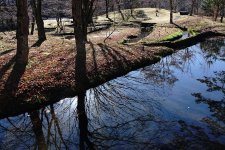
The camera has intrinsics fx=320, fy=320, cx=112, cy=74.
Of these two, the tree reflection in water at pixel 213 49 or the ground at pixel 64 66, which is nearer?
the ground at pixel 64 66

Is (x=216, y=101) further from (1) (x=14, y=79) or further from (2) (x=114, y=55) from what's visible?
(1) (x=14, y=79)

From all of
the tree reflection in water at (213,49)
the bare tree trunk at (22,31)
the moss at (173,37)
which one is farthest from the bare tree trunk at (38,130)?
the moss at (173,37)

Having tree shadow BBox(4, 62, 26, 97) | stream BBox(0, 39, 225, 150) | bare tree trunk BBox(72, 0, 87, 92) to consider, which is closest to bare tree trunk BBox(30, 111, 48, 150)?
stream BBox(0, 39, 225, 150)

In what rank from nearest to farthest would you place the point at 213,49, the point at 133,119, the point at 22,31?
the point at 133,119, the point at 22,31, the point at 213,49

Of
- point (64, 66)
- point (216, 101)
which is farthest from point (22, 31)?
point (216, 101)

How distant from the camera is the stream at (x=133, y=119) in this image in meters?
14.2

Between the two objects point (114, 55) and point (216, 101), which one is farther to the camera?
point (114, 55)

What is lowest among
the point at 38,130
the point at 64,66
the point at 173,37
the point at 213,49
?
the point at 38,130

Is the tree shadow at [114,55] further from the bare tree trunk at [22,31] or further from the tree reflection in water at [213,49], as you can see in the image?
the tree reflection in water at [213,49]

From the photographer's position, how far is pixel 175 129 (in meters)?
15.4

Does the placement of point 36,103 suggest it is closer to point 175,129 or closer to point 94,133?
point 94,133

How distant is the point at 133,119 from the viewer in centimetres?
1675

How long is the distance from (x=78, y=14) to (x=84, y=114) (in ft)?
42.5

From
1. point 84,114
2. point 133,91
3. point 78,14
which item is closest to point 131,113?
point 84,114
